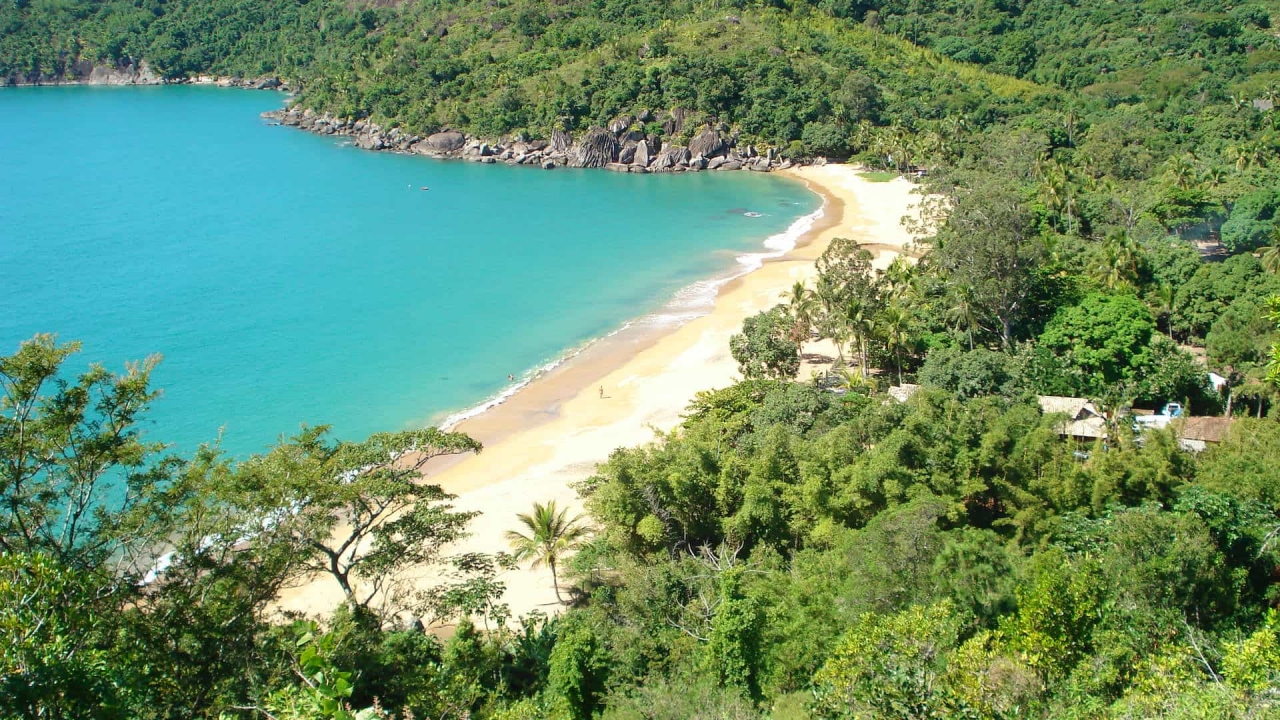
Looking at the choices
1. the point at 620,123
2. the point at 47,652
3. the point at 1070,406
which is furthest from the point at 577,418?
the point at 620,123

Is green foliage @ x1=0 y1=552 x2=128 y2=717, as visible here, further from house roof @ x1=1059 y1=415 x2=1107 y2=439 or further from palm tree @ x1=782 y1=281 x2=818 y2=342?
palm tree @ x1=782 y1=281 x2=818 y2=342

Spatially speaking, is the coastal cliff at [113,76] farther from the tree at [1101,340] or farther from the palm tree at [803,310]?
the tree at [1101,340]

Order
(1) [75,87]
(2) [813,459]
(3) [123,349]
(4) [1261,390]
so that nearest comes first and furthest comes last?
(2) [813,459], (4) [1261,390], (3) [123,349], (1) [75,87]

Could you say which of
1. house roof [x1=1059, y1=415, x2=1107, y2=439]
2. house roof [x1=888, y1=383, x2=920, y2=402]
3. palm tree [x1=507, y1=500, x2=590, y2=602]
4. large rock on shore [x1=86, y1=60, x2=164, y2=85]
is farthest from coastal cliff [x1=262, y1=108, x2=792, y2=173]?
large rock on shore [x1=86, y1=60, x2=164, y2=85]

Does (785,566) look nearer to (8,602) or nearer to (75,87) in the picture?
(8,602)

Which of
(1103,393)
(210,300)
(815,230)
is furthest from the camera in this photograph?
(815,230)

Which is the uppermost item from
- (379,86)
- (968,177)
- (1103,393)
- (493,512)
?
(379,86)

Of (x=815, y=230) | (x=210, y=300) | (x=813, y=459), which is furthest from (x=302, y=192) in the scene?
(x=813, y=459)

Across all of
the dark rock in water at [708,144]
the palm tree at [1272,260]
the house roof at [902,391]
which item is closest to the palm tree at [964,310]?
the house roof at [902,391]
